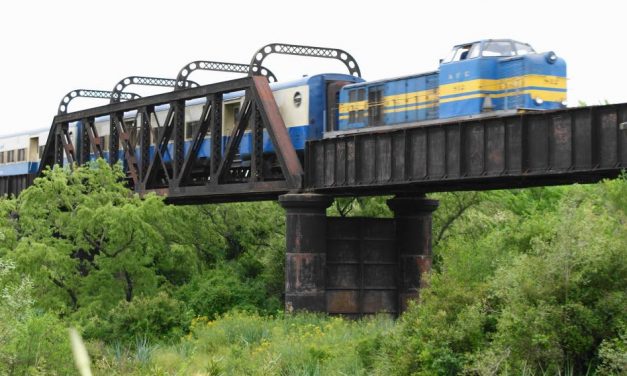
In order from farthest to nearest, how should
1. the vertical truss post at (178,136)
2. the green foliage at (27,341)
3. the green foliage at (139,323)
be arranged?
the vertical truss post at (178,136)
the green foliage at (139,323)
the green foliage at (27,341)

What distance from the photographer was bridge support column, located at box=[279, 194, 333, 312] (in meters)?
35.3

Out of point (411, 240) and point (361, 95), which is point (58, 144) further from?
point (361, 95)

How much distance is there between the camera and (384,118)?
112 feet

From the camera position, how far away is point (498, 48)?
3056 cm

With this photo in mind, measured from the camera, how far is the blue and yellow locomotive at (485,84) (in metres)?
29.3

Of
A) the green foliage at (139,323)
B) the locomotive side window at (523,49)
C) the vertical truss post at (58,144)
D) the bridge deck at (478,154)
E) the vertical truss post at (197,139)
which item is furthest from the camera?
the vertical truss post at (58,144)

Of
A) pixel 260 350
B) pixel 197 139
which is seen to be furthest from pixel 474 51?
pixel 197 139

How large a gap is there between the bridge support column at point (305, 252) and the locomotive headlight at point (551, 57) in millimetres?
10939

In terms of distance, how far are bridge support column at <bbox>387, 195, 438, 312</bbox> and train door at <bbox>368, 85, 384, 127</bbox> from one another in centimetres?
596

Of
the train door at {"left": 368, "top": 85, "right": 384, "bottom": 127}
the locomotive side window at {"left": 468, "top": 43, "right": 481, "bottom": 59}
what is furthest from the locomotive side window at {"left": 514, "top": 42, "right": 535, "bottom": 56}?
the train door at {"left": 368, "top": 85, "right": 384, "bottom": 127}

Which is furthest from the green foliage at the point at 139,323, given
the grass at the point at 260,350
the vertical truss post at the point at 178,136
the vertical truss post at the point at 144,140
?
the vertical truss post at the point at 144,140

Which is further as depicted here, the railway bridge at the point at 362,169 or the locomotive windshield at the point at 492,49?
the locomotive windshield at the point at 492,49

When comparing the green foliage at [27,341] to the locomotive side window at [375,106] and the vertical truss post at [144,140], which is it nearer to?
the locomotive side window at [375,106]

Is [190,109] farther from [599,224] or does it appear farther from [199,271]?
[599,224]
